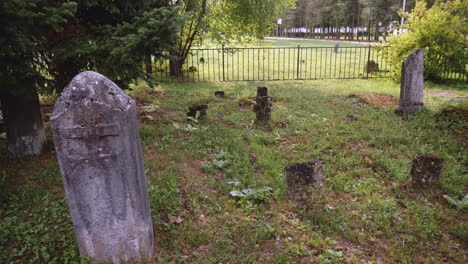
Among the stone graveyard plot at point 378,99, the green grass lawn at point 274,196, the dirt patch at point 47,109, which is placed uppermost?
the dirt patch at point 47,109

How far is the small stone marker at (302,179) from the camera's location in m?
3.93

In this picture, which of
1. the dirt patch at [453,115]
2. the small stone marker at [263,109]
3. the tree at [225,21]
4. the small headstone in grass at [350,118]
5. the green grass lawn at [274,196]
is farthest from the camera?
the tree at [225,21]

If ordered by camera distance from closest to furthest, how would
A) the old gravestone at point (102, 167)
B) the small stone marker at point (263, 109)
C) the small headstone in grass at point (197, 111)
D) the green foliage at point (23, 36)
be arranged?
the old gravestone at point (102, 167), the green foliage at point (23, 36), the small stone marker at point (263, 109), the small headstone in grass at point (197, 111)

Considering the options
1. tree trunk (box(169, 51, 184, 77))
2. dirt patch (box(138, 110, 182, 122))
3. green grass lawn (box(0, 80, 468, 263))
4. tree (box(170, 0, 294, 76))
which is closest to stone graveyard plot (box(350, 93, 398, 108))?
green grass lawn (box(0, 80, 468, 263))

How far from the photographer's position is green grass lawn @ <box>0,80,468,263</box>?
3188mm

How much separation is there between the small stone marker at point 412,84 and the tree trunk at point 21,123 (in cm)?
770

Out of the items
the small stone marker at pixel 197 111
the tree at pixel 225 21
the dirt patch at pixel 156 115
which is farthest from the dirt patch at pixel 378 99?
the tree at pixel 225 21

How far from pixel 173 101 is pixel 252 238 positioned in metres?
6.35

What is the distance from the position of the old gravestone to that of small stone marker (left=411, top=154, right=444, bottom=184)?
376cm

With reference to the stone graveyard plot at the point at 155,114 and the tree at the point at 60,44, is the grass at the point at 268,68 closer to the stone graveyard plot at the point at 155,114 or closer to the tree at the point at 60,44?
the stone graveyard plot at the point at 155,114

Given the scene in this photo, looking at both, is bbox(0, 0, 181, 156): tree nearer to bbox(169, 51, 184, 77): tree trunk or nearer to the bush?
bbox(169, 51, 184, 77): tree trunk

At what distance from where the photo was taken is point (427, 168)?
4.41 metres

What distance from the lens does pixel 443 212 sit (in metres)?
3.97

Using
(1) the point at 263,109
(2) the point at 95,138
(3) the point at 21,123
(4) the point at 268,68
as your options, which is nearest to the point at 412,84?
(1) the point at 263,109
